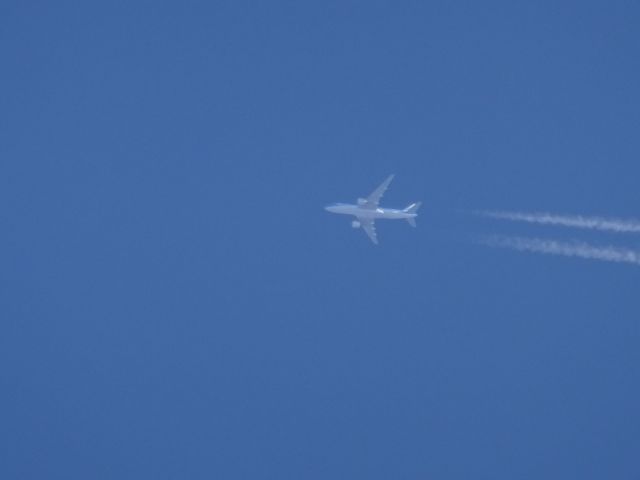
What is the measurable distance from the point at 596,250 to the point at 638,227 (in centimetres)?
247

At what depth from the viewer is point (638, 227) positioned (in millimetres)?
33969

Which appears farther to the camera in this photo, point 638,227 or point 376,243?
point 376,243

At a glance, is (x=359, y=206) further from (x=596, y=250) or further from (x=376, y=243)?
(x=596, y=250)

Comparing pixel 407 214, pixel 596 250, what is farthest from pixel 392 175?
pixel 596 250

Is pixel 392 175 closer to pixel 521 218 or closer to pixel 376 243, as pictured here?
pixel 376 243

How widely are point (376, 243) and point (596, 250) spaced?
39.6ft

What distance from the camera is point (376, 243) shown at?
36.6 m

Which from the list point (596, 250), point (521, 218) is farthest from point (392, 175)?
point (596, 250)

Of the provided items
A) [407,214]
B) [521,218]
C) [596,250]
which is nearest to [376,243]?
[407,214]

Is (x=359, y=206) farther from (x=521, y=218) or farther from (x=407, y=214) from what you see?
(x=521, y=218)

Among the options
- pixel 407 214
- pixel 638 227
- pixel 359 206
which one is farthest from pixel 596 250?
pixel 359 206

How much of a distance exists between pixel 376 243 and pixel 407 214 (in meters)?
2.68

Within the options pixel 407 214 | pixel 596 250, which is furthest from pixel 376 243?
pixel 596 250

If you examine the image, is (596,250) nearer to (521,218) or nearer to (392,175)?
(521,218)
